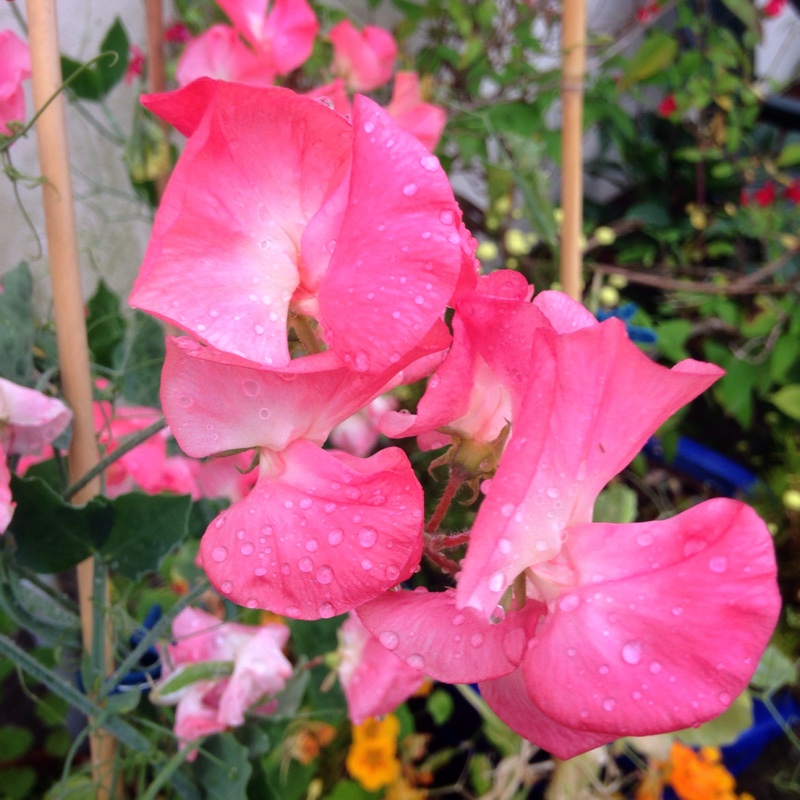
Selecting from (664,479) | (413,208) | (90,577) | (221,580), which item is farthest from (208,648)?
(664,479)

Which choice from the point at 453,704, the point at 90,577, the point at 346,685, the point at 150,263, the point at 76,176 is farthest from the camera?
the point at 453,704

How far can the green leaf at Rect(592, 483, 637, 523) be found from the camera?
0.89 m

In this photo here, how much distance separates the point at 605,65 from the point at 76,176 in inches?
51.9

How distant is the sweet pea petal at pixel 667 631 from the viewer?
243 mm

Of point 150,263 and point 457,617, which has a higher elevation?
point 150,263

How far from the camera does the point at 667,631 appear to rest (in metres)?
0.25

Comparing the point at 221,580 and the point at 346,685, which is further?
the point at 346,685

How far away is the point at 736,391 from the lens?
5.51ft

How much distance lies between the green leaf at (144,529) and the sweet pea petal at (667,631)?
0.88 ft

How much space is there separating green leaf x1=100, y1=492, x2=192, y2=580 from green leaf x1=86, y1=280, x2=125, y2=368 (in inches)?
12.0

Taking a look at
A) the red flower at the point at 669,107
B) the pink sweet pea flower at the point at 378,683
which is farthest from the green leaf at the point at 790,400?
→ the pink sweet pea flower at the point at 378,683

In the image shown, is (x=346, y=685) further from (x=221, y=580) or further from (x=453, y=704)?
(x=453, y=704)

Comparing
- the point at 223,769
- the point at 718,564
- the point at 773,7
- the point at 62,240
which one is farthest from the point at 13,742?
the point at 773,7

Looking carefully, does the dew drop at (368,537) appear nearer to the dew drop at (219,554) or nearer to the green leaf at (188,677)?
the dew drop at (219,554)
